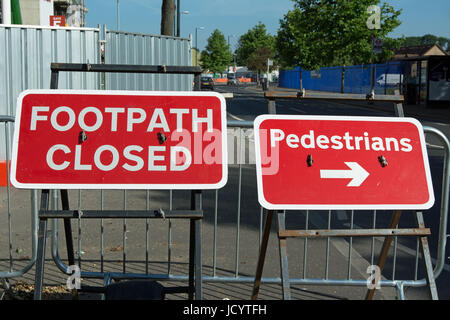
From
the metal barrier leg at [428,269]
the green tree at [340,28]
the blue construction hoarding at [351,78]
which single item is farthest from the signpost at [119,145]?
the green tree at [340,28]

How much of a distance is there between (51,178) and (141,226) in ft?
12.1

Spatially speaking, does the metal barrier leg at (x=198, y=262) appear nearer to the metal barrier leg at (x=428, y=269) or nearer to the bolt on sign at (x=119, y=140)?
the bolt on sign at (x=119, y=140)

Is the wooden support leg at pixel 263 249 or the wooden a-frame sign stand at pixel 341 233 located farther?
the wooden support leg at pixel 263 249

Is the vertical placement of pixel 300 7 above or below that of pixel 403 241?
above

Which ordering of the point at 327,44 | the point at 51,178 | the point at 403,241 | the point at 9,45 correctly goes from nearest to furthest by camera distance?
the point at 51,178
the point at 403,241
the point at 9,45
the point at 327,44

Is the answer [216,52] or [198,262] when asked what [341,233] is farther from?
[216,52]

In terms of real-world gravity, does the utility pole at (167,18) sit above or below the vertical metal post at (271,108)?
above

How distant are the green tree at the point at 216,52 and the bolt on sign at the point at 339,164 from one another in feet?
362

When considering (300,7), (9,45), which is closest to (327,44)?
(300,7)

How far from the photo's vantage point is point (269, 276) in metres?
5.27

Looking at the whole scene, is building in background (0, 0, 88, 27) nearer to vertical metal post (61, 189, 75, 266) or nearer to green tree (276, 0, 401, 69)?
green tree (276, 0, 401, 69)

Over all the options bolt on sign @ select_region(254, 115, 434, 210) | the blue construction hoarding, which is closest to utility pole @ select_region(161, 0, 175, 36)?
bolt on sign @ select_region(254, 115, 434, 210)

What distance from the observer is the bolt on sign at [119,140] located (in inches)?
138
